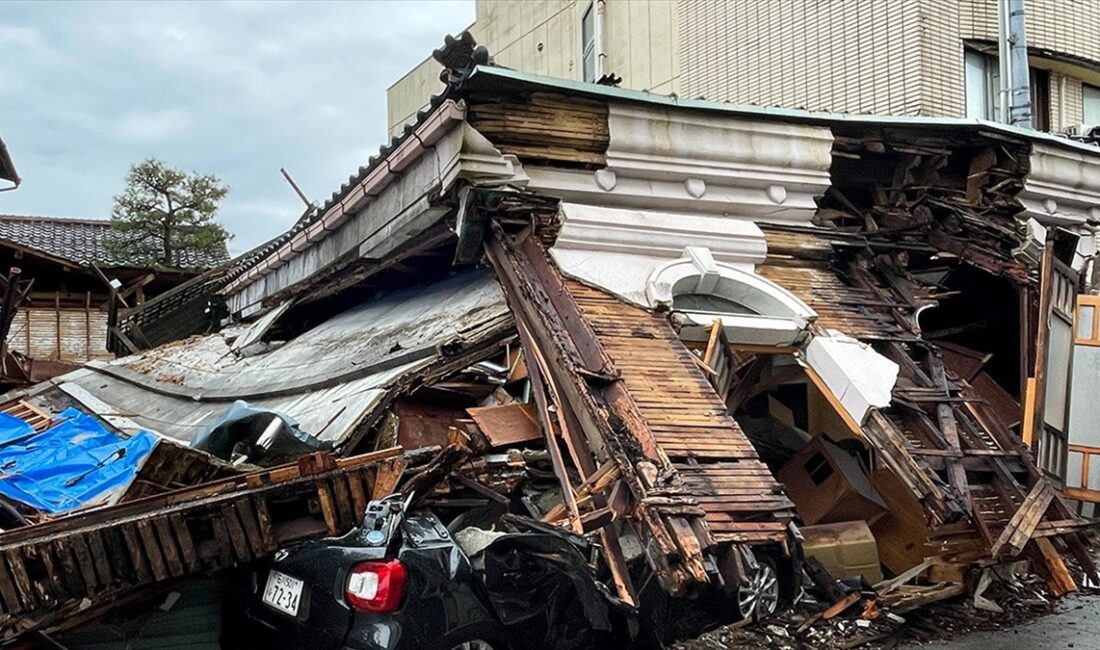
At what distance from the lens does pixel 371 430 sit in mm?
6160

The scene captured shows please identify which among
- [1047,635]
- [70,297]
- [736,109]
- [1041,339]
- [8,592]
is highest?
[736,109]

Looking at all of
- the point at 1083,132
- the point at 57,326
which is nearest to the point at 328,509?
the point at 1083,132

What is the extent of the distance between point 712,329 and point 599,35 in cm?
1244

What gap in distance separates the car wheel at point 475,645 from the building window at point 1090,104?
12765mm

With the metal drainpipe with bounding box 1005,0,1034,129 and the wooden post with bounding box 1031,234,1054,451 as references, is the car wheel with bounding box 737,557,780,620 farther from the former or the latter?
the metal drainpipe with bounding box 1005,0,1034,129

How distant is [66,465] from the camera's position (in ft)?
21.1

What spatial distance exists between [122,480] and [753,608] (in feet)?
13.5

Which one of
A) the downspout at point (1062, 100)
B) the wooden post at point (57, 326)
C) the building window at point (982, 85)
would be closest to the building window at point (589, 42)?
the building window at point (982, 85)

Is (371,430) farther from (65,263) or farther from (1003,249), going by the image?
(65,263)

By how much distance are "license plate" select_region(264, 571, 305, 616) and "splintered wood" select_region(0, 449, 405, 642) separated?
30cm

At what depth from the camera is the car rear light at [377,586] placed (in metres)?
4.34

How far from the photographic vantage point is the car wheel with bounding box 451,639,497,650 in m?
4.62

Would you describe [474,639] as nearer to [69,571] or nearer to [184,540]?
[184,540]

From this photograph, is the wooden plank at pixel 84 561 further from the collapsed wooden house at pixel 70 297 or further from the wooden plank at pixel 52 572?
the collapsed wooden house at pixel 70 297
